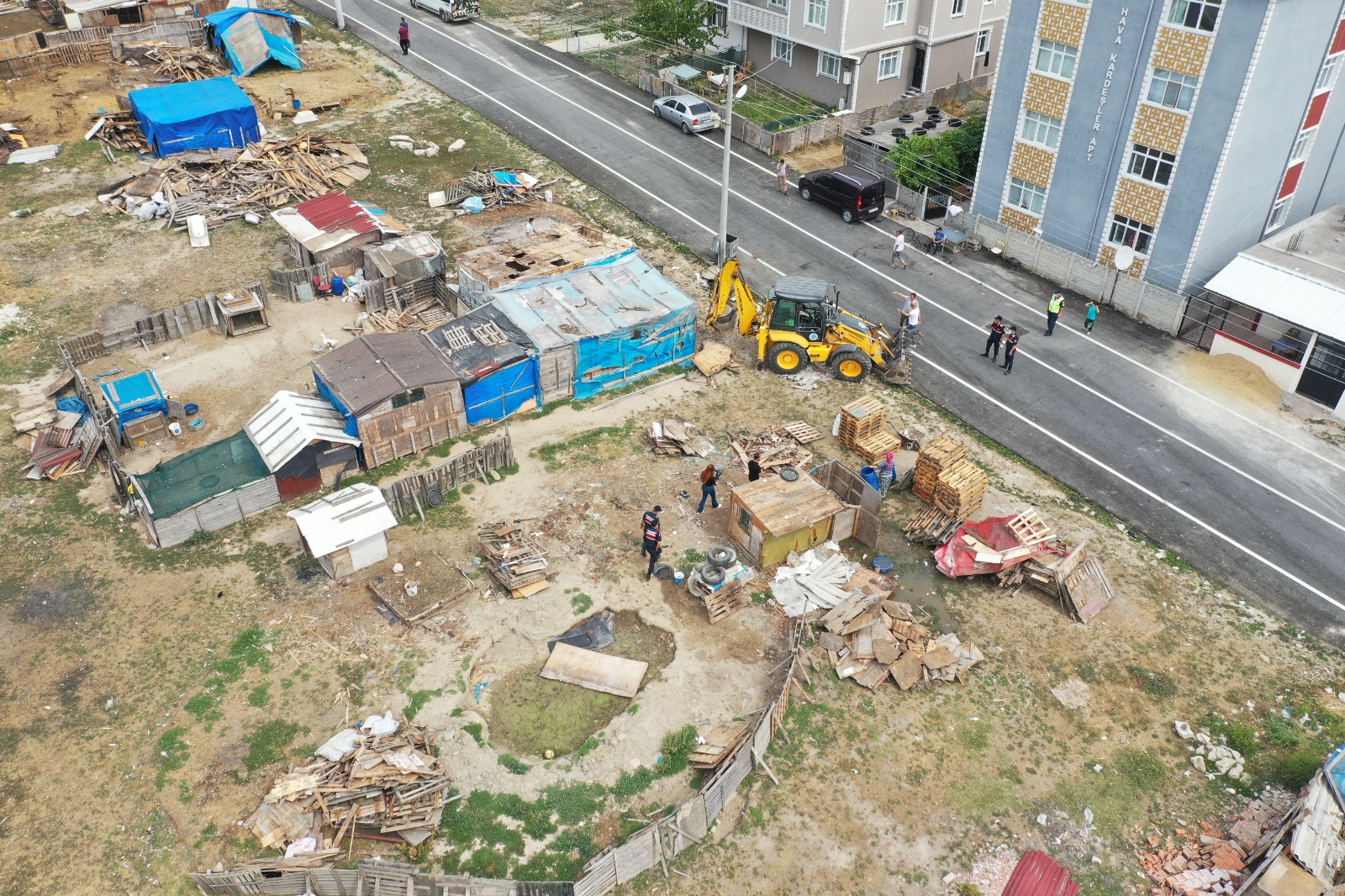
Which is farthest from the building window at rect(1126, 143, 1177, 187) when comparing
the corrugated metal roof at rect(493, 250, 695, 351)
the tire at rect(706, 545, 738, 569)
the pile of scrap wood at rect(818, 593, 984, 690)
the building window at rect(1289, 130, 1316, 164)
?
the tire at rect(706, 545, 738, 569)

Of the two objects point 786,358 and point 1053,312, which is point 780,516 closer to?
point 786,358

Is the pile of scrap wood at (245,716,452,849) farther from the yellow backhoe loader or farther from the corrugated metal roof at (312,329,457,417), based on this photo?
the yellow backhoe loader

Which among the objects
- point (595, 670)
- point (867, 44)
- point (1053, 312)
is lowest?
point (595, 670)

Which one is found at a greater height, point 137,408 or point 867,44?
point 867,44

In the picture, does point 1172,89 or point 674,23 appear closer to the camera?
point 1172,89

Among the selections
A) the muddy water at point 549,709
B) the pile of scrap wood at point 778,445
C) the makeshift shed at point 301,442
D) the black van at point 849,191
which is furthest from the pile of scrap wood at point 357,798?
the black van at point 849,191

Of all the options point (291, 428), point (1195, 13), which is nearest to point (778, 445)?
point (291, 428)

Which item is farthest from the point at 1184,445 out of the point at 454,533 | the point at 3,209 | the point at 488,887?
the point at 3,209

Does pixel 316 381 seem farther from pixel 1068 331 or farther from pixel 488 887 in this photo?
pixel 1068 331
